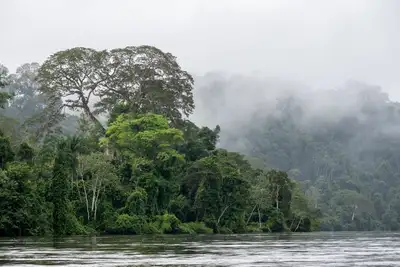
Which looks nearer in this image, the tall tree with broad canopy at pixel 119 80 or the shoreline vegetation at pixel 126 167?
the shoreline vegetation at pixel 126 167

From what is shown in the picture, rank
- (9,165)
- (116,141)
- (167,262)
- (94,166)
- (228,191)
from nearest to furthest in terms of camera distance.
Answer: (167,262)
(9,165)
(94,166)
(116,141)
(228,191)

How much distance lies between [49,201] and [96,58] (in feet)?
90.7

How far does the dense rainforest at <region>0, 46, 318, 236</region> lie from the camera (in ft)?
212

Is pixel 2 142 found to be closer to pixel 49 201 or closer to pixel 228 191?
pixel 49 201

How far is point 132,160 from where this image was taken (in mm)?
73688

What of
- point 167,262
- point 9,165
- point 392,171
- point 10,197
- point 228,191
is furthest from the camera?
point 392,171

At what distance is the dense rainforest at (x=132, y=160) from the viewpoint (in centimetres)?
6469

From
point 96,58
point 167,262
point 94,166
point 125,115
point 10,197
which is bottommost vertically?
point 167,262

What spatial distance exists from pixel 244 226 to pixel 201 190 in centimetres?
1020

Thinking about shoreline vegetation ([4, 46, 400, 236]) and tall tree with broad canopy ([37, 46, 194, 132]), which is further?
tall tree with broad canopy ([37, 46, 194, 132])

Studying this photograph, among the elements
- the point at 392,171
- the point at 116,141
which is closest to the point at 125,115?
the point at 116,141

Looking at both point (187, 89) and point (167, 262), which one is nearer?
point (167, 262)

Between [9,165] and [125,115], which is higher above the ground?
[125,115]

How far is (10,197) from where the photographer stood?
48250 mm
